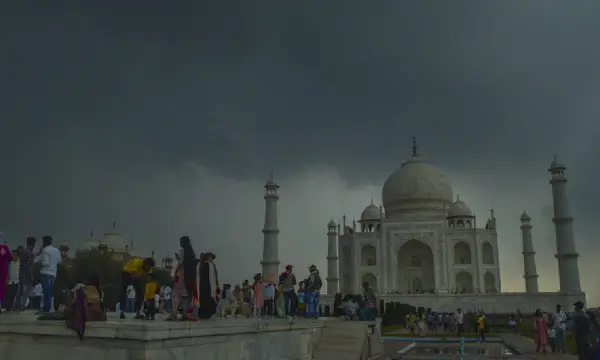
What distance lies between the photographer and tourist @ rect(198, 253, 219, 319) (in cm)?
788

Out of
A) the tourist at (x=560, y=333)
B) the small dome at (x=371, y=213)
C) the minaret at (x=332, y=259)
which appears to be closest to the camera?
the tourist at (x=560, y=333)

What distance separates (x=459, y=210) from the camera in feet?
148

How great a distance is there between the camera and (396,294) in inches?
1513

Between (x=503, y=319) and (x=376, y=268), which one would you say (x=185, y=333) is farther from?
(x=376, y=268)

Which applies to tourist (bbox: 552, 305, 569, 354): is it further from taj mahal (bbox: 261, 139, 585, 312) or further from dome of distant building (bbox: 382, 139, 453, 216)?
dome of distant building (bbox: 382, 139, 453, 216)

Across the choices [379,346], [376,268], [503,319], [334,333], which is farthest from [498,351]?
[376,268]

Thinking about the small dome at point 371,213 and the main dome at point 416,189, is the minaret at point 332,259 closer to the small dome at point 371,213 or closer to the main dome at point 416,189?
the small dome at point 371,213

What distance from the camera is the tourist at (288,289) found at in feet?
42.2

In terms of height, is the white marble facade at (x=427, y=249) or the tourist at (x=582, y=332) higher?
the white marble facade at (x=427, y=249)

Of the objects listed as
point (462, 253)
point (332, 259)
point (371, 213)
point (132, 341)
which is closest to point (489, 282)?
point (462, 253)

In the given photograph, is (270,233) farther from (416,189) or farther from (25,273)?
(25,273)

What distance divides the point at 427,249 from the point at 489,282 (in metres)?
4.84

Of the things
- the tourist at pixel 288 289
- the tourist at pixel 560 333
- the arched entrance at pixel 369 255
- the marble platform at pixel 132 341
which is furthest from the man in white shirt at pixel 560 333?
the arched entrance at pixel 369 255

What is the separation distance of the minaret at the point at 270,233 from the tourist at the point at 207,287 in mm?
30494
